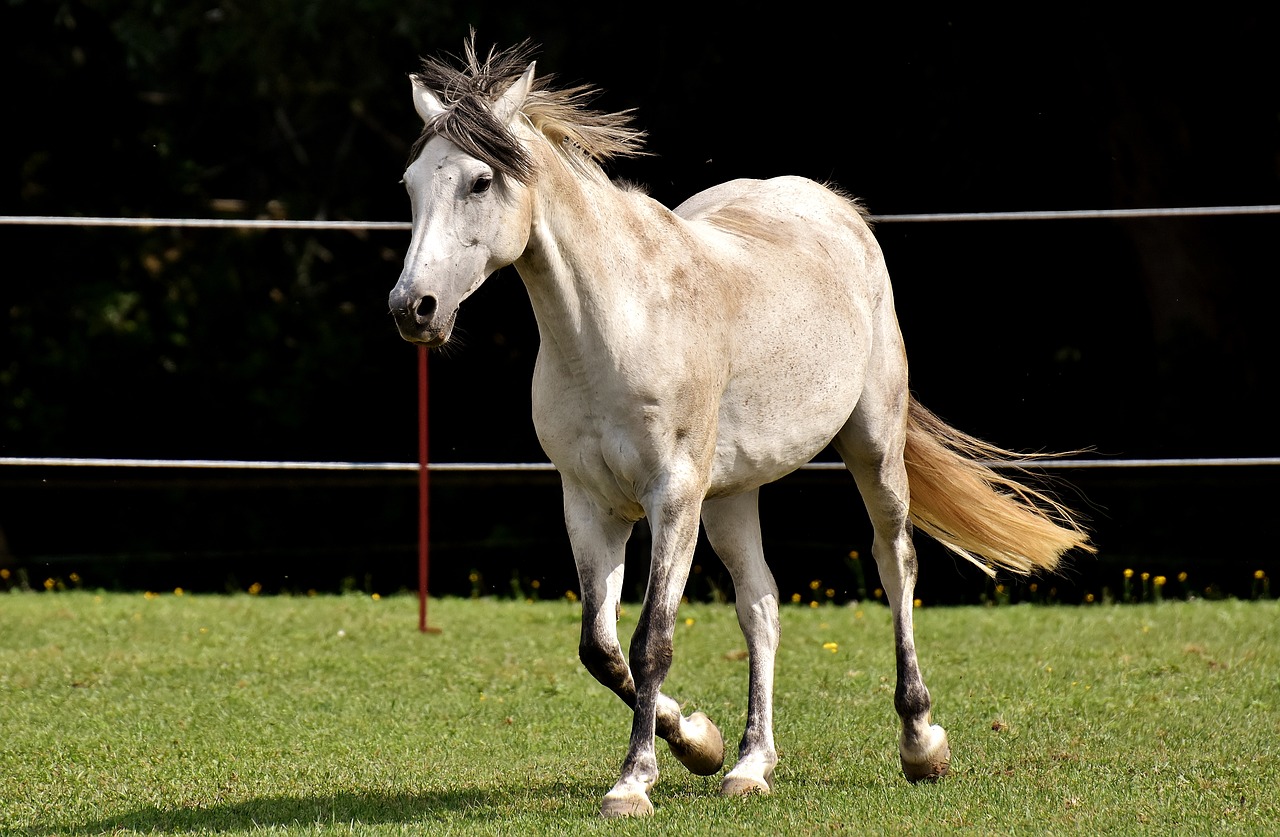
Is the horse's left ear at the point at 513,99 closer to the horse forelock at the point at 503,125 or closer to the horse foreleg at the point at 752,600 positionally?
the horse forelock at the point at 503,125

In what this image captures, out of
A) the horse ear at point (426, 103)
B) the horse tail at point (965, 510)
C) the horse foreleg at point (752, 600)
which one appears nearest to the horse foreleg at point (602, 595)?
the horse foreleg at point (752, 600)

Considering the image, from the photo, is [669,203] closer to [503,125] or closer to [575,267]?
[575,267]

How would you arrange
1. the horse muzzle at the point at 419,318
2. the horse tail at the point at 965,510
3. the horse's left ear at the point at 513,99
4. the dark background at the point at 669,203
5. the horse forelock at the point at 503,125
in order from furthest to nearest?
the dark background at the point at 669,203
the horse tail at the point at 965,510
the horse's left ear at the point at 513,99
the horse forelock at the point at 503,125
the horse muzzle at the point at 419,318

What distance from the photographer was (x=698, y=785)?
4.46m

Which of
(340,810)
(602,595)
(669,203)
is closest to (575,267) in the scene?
(602,595)

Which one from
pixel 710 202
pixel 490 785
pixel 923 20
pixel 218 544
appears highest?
pixel 923 20

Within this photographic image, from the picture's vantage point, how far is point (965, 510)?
5000mm

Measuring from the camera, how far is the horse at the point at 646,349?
352 cm

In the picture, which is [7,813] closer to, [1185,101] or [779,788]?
[779,788]

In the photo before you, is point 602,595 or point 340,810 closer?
point 602,595

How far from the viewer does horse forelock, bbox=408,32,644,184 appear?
3.50 meters

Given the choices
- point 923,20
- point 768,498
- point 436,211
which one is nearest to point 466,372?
point 768,498

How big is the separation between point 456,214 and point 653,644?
1187 millimetres

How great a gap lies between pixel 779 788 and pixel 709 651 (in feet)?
7.87
